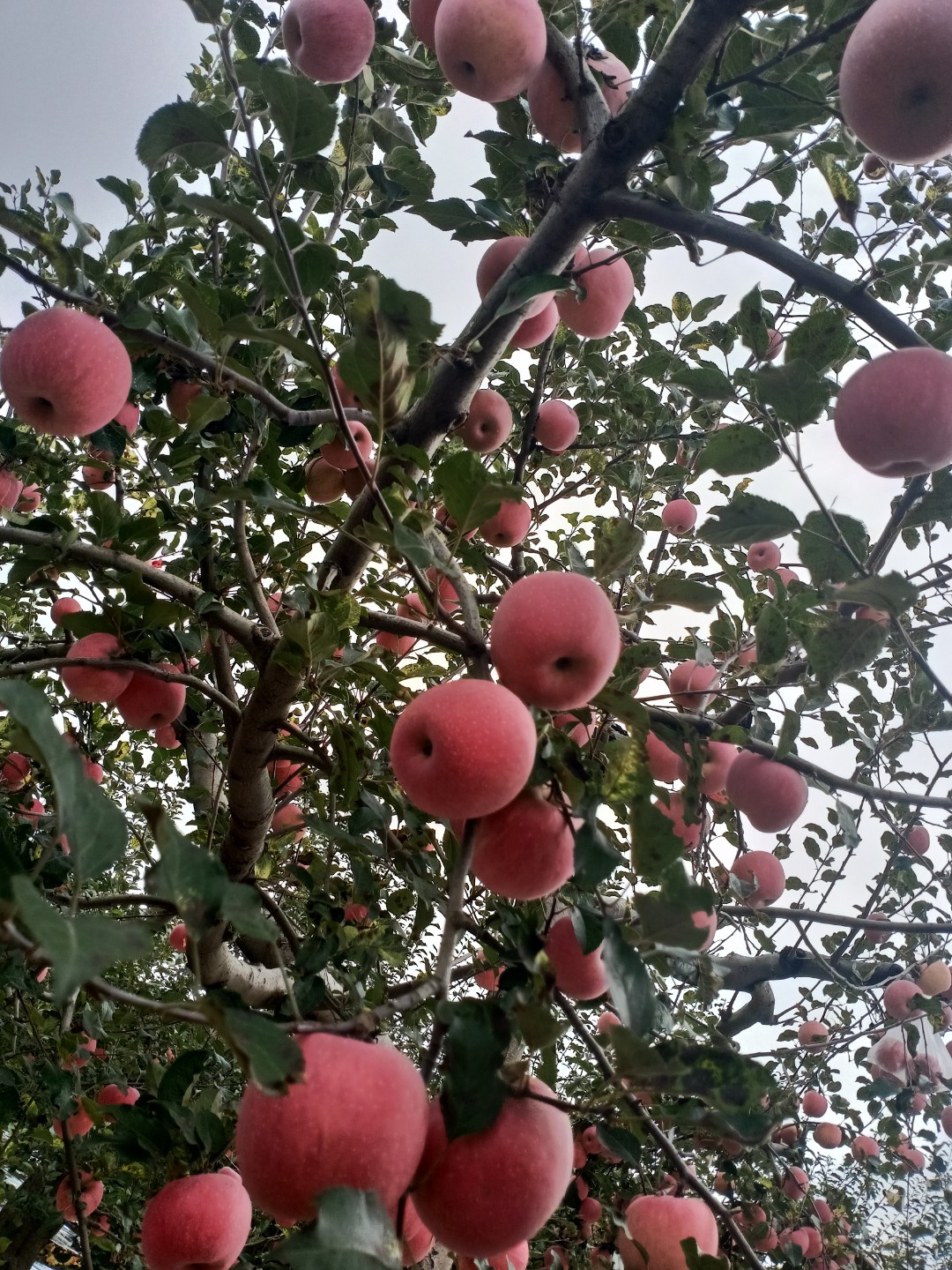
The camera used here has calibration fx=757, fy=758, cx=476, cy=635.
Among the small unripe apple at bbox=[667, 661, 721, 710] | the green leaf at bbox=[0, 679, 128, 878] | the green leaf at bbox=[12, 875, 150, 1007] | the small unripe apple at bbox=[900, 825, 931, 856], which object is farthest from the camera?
the small unripe apple at bbox=[900, 825, 931, 856]

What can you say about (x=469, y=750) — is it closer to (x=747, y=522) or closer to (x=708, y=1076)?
(x=708, y=1076)

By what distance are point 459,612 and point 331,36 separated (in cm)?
142

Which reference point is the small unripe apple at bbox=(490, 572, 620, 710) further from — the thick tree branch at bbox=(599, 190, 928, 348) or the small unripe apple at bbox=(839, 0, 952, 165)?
the small unripe apple at bbox=(839, 0, 952, 165)

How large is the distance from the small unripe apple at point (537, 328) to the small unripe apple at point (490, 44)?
0.47 meters

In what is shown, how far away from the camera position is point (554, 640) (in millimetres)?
1133

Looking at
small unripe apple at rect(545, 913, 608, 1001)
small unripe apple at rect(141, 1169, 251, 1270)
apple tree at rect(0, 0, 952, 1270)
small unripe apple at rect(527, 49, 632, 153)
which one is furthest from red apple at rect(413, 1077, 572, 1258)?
small unripe apple at rect(527, 49, 632, 153)

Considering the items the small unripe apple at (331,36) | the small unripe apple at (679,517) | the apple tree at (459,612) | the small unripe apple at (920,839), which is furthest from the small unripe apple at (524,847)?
the small unripe apple at (920,839)

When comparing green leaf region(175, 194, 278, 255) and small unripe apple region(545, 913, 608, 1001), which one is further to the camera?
small unripe apple region(545, 913, 608, 1001)

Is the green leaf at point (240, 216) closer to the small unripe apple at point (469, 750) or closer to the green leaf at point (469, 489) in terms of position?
the green leaf at point (469, 489)

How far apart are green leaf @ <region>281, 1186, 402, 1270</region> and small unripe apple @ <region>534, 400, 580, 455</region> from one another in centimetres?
236

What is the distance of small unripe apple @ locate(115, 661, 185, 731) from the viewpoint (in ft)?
7.68

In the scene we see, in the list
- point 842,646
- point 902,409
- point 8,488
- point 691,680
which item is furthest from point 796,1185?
point 8,488

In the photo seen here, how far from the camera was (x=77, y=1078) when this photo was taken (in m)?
2.36

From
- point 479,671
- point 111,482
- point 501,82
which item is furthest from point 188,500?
point 479,671
